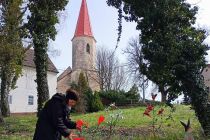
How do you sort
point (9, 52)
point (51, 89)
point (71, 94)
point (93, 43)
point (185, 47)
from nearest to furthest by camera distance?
point (71, 94), point (185, 47), point (9, 52), point (51, 89), point (93, 43)

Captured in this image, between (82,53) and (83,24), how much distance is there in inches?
287

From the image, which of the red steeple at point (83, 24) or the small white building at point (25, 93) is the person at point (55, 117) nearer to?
the small white building at point (25, 93)

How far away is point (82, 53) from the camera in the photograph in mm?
85438

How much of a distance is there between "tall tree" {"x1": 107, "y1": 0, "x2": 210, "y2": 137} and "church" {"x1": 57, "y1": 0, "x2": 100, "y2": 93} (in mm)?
63741

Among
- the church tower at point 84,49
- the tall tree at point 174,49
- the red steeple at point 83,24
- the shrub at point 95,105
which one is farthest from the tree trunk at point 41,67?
the red steeple at point 83,24

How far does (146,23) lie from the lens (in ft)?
53.2

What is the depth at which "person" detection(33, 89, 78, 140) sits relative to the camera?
8.29 m

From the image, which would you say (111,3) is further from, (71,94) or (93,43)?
(93,43)

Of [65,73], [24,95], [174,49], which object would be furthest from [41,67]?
[65,73]

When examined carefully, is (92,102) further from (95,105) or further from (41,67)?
(41,67)

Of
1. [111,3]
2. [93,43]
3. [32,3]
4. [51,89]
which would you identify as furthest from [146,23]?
[93,43]

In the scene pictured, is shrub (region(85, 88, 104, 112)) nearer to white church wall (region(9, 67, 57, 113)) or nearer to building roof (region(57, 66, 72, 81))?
white church wall (region(9, 67, 57, 113))

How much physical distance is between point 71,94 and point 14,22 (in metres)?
17.1

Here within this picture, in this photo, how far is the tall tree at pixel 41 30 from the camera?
23641mm
